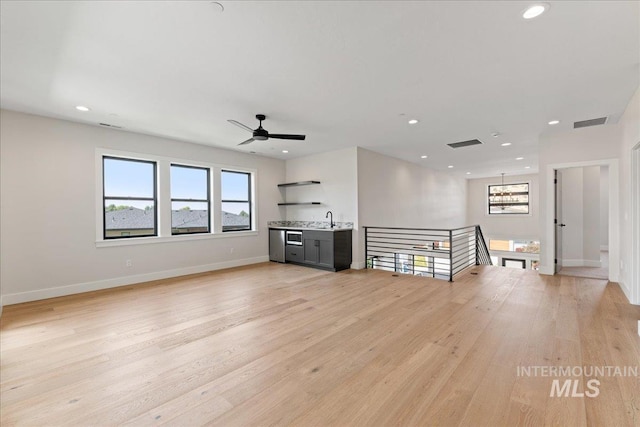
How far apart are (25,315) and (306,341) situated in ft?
12.5

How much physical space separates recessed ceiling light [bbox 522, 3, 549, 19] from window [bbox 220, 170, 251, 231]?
6.03 metres

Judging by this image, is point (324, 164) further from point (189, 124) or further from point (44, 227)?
point (44, 227)

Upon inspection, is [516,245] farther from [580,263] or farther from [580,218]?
[580,218]

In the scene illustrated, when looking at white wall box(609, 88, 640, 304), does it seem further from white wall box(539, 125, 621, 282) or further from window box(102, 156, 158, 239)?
window box(102, 156, 158, 239)

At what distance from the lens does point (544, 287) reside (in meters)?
4.62

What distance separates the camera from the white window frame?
16.0 ft

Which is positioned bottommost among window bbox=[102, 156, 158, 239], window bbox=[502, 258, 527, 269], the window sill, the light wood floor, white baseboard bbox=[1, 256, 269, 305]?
window bbox=[502, 258, 527, 269]

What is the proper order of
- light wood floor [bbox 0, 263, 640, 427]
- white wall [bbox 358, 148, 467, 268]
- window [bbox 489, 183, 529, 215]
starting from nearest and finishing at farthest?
1. light wood floor [bbox 0, 263, 640, 427]
2. white wall [bbox 358, 148, 467, 268]
3. window [bbox 489, 183, 529, 215]

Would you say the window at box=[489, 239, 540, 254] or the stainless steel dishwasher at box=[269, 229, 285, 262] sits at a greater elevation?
the stainless steel dishwasher at box=[269, 229, 285, 262]

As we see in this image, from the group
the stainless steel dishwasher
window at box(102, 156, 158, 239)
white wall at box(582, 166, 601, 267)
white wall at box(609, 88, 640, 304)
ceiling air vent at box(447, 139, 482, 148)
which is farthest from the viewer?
the stainless steel dishwasher

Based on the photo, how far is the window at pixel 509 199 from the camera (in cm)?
1157

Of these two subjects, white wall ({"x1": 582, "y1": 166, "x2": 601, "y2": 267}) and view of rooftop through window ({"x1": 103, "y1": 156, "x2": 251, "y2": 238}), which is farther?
white wall ({"x1": 582, "y1": 166, "x2": 601, "y2": 267})

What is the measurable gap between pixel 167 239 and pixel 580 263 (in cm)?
911

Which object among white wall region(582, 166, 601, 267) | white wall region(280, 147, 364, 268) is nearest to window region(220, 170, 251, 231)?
white wall region(280, 147, 364, 268)
